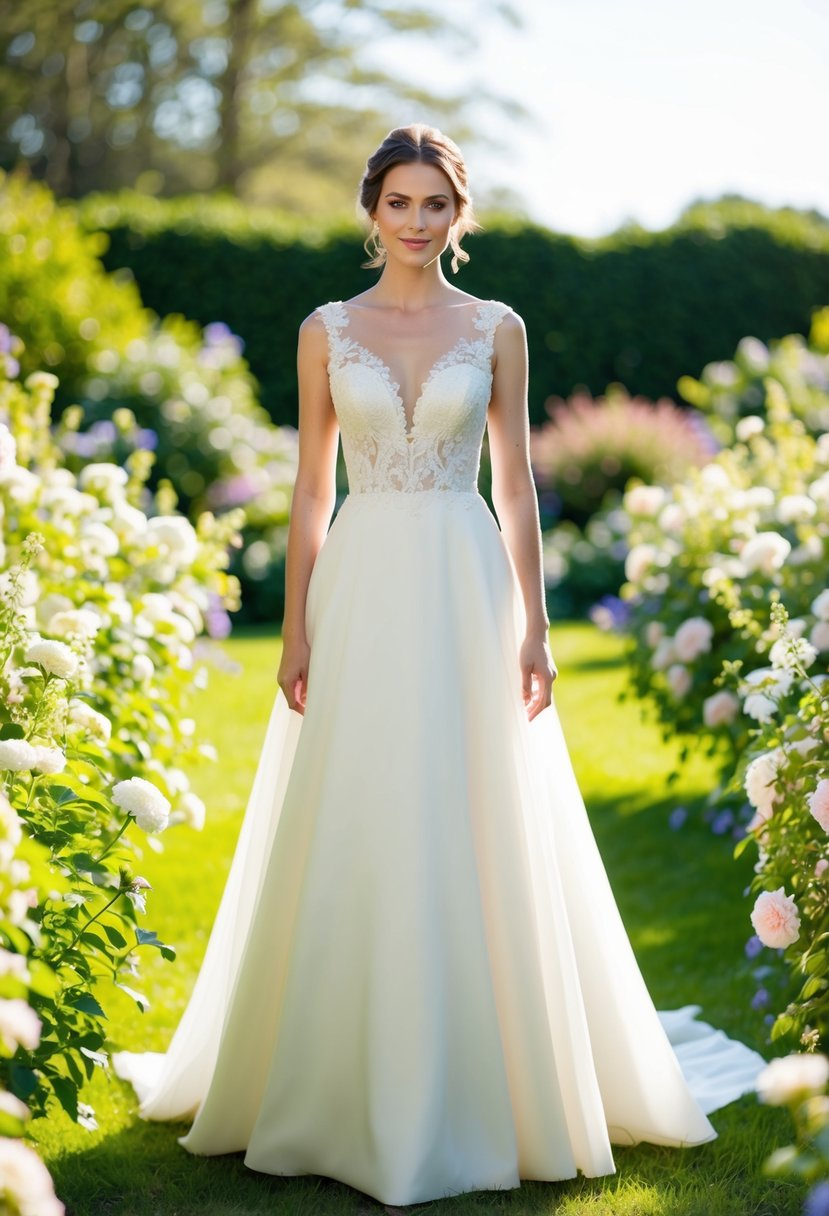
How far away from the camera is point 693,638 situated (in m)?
5.38

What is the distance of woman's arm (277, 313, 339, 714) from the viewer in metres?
Answer: 3.24

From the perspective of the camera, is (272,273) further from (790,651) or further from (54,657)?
(54,657)

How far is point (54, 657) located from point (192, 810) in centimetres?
122

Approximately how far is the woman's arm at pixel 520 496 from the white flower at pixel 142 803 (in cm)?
86

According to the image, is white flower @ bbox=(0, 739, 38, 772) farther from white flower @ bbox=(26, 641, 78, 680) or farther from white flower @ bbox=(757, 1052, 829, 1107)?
white flower @ bbox=(757, 1052, 829, 1107)

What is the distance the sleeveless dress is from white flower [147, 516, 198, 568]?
1304 millimetres

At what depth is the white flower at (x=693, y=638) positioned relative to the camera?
5371mm

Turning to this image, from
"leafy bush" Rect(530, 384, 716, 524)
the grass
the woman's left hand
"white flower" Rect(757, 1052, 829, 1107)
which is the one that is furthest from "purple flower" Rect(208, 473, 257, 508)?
"white flower" Rect(757, 1052, 829, 1107)

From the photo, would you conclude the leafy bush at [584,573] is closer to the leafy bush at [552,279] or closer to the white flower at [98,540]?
the leafy bush at [552,279]

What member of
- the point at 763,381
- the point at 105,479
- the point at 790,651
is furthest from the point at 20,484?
the point at 763,381

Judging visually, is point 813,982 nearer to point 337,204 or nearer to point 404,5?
point 337,204

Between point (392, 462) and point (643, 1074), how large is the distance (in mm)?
1507

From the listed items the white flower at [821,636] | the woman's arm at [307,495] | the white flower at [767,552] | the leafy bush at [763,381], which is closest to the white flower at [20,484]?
the woman's arm at [307,495]

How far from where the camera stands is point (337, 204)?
25.8 metres
